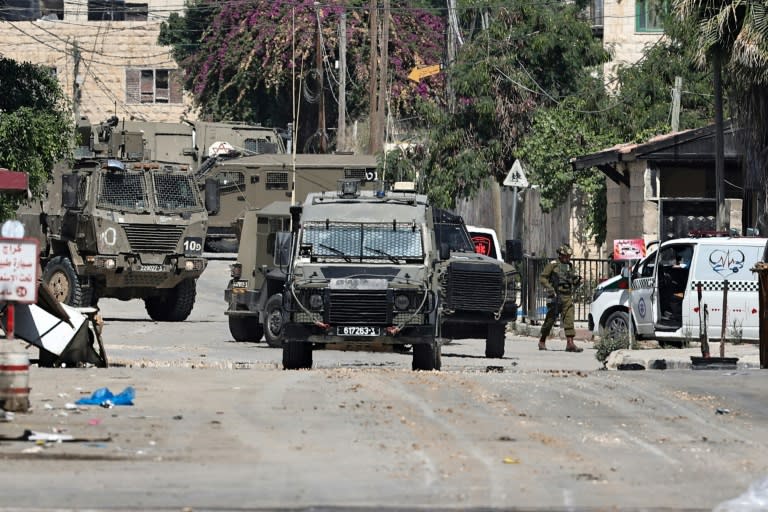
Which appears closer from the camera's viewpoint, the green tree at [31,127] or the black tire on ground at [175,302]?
the green tree at [31,127]

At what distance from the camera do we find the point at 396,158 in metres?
45.5

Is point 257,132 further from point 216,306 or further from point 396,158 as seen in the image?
point 216,306

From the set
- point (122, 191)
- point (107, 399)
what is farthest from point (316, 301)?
point (122, 191)

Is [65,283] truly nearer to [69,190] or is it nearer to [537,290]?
[69,190]

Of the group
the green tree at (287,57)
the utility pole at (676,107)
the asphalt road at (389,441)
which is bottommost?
the asphalt road at (389,441)

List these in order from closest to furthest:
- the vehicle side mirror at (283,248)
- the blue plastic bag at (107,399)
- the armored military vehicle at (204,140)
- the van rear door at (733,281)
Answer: the blue plastic bag at (107,399), the vehicle side mirror at (283,248), the van rear door at (733,281), the armored military vehicle at (204,140)

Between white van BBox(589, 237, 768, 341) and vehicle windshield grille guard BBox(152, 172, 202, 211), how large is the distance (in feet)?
30.6

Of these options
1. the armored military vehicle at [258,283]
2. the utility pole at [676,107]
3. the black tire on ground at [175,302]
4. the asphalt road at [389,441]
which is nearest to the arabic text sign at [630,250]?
the armored military vehicle at [258,283]

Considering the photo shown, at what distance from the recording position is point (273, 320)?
2723cm

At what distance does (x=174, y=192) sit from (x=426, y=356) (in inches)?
538

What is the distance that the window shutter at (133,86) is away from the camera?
78.6m

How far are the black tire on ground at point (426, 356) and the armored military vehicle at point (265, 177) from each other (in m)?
26.2

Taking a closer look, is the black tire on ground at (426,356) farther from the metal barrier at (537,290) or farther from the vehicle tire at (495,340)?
the metal barrier at (537,290)

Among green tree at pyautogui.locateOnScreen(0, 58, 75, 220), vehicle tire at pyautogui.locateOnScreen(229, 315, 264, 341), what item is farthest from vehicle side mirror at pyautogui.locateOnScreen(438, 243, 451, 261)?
green tree at pyautogui.locateOnScreen(0, 58, 75, 220)
